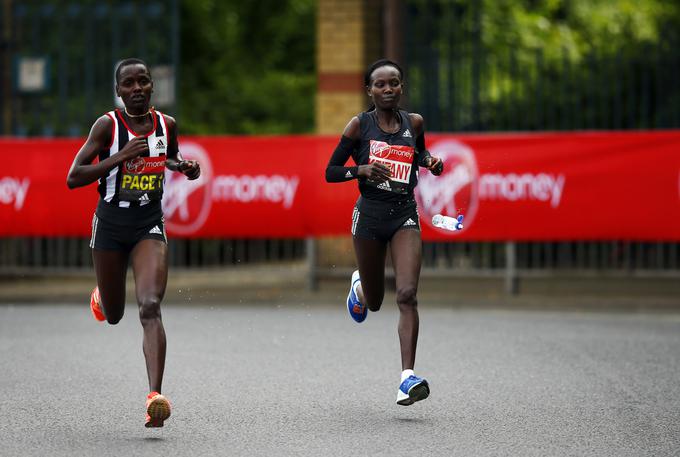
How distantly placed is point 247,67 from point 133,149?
21177 millimetres

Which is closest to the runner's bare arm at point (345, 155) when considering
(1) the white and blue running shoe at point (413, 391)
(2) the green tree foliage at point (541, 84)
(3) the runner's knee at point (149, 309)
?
(1) the white and blue running shoe at point (413, 391)

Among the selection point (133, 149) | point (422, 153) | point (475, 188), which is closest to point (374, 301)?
point (422, 153)

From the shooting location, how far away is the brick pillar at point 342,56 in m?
16.5

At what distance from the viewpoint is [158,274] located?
6980 millimetres

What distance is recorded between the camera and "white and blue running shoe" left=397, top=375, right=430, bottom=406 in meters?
7.10

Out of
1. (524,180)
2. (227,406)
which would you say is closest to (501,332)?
(524,180)

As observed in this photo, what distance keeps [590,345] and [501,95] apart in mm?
5658

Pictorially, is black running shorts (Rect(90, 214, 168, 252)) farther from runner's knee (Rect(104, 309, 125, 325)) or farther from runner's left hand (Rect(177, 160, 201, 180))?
runner's knee (Rect(104, 309, 125, 325))

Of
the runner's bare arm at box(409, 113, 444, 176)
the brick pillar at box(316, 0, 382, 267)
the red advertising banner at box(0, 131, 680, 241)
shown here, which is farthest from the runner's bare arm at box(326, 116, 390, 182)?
the brick pillar at box(316, 0, 382, 267)

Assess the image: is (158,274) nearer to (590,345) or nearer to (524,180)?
(590,345)

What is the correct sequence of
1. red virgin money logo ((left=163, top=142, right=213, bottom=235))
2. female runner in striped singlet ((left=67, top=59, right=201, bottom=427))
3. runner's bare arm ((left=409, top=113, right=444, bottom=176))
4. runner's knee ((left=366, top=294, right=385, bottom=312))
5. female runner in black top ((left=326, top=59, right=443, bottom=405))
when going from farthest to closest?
1. red virgin money logo ((left=163, top=142, right=213, bottom=235))
2. runner's knee ((left=366, top=294, right=385, bottom=312))
3. runner's bare arm ((left=409, top=113, right=444, bottom=176))
4. female runner in black top ((left=326, top=59, right=443, bottom=405))
5. female runner in striped singlet ((left=67, top=59, right=201, bottom=427))

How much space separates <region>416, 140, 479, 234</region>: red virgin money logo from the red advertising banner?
0.01 meters

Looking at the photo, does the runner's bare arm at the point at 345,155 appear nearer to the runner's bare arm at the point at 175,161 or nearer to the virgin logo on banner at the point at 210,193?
the runner's bare arm at the point at 175,161

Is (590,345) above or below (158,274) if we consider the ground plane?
below
